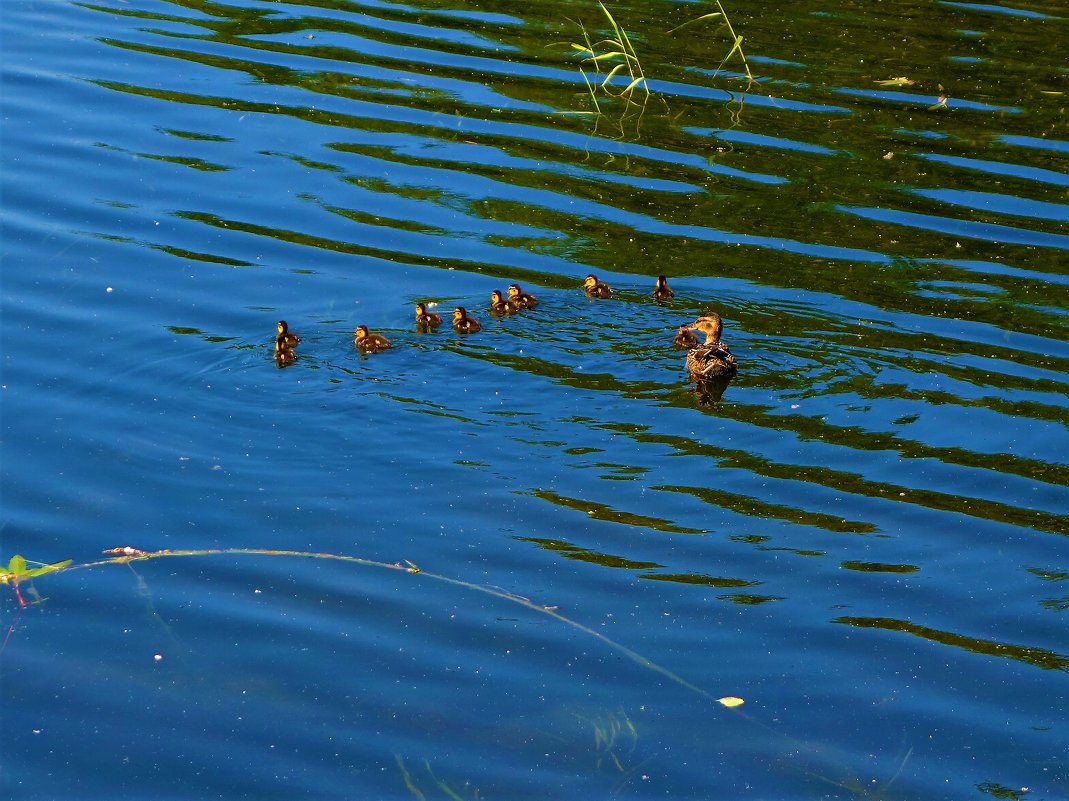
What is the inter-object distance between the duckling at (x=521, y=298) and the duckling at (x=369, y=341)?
1.01m

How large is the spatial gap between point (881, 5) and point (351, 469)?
1045 cm

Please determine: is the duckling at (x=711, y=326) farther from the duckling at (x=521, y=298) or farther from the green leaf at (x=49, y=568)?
the green leaf at (x=49, y=568)

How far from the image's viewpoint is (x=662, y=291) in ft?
34.7

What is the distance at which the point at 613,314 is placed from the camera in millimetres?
10414

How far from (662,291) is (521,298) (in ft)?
3.34

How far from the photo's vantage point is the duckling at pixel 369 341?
9.71 meters

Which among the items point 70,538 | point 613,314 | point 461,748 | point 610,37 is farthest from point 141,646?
point 610,37

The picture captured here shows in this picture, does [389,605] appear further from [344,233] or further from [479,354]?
[344,233]

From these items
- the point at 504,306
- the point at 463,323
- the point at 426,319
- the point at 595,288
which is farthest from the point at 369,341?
the point at 595,288

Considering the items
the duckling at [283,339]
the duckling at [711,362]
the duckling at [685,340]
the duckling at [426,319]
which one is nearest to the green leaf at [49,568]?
the duckling at [283,339]

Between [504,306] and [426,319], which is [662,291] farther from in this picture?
[426,319]

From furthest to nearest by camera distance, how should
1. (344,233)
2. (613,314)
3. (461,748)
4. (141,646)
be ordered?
(344,233) < (613,314) < (141,646) < (461,748)

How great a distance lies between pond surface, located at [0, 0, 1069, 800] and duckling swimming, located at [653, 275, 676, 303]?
0.18 meters

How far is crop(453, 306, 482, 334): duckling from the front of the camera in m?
10.0
